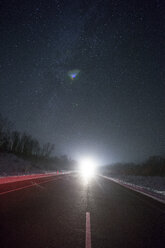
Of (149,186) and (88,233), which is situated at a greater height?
(88,233)

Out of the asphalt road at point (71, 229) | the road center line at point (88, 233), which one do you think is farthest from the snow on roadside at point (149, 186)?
the road center line at point (88, 233)

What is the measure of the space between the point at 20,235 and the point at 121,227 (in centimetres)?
259

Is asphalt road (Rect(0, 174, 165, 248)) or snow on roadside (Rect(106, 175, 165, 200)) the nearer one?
asphalt road (Rect(0, 174, 165, 248))

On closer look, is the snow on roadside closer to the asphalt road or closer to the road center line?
the asphalt road

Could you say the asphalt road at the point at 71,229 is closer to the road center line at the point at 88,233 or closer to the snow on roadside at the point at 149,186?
the road center line at the point at 88,233

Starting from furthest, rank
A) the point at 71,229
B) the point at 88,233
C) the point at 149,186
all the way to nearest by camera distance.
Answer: the point at 149,186 < the point at 71,229 < the point at 88,233

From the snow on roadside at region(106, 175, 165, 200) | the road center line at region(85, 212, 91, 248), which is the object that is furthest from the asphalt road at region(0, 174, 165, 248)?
the snow on roadside at region(106, 175, 165, 200)

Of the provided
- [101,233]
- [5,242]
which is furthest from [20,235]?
[101,233]

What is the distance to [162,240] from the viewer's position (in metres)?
3.84

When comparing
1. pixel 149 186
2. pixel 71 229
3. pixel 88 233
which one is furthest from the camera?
pixel 149 186

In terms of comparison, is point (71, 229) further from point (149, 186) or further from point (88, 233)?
point (149, 186)

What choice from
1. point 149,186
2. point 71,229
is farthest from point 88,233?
point 149,186

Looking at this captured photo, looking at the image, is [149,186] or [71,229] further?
[149,186]

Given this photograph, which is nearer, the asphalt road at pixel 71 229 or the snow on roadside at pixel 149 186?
the asphalt road at pixel 71 229
